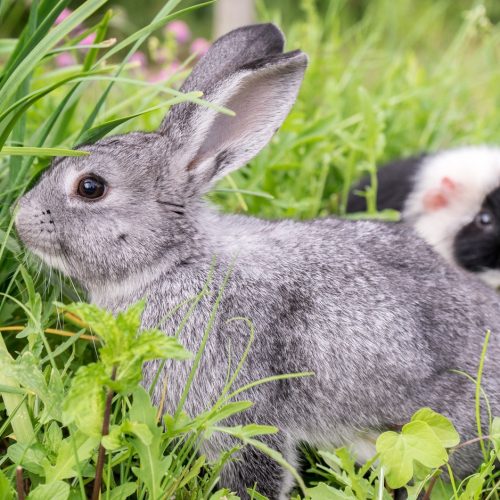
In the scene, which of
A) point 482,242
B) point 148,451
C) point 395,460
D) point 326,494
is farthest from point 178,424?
point 482,242

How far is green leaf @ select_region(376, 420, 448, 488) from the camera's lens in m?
2.46

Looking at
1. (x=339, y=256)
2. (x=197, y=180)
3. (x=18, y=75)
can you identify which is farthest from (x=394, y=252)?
(x=18, y=75)

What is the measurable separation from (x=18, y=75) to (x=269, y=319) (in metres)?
1.28

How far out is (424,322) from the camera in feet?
9.89

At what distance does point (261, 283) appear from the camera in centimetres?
304

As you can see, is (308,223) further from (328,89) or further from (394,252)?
(328,89)

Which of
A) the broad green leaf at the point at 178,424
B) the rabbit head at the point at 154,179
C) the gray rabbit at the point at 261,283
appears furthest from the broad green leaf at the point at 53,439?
the rabbit head at the point at 154,179

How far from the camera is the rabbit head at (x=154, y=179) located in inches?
119

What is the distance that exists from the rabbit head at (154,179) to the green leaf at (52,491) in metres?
0.93

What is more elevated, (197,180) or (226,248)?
(197,180)

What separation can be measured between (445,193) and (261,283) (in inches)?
114

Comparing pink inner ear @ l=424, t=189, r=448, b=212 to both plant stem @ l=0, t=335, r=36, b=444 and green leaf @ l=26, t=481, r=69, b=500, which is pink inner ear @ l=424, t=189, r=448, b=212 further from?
green leaf @ l=26, t=481, r=69, b=500

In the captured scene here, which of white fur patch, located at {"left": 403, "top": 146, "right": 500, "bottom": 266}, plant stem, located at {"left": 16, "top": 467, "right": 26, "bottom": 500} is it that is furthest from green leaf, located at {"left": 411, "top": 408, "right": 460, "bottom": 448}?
white fur patch, located at {"left": 403, "top": 146, "right": 500, "bottom": 266}

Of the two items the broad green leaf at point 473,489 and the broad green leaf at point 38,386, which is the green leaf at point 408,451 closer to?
the broad green leaf at point 473,489
